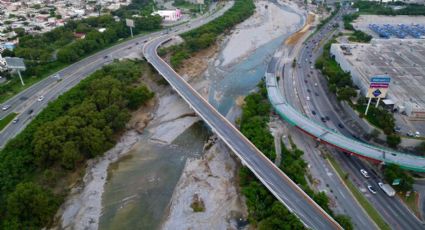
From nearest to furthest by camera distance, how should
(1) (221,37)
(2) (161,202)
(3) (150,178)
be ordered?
(2) (161,202), (3) (150,178), (1) (221,37)

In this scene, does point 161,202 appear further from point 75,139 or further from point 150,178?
point 75,139

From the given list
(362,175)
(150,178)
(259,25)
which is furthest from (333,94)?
(259,25)

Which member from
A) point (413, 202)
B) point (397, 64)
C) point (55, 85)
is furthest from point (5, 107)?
point (397, 64)

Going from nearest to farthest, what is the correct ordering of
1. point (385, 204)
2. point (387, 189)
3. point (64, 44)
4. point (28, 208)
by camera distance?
point (28, 208)
point (385, 204)
point (387, 189)
point (64, 44)

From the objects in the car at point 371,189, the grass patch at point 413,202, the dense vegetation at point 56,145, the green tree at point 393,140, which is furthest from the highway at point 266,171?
the green tree at point 393,140

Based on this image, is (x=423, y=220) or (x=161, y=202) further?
(x=161, y=202)

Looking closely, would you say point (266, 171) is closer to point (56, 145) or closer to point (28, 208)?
point (28, 208)

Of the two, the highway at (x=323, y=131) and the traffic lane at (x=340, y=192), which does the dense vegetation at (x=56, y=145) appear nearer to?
the highway at (x=323, y=131)
